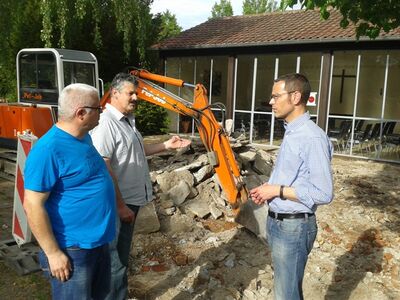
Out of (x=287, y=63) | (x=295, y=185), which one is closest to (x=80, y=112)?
(x=295, y=185)

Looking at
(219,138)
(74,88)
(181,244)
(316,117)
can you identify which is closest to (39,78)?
(219,138)

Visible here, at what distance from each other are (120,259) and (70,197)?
1.13 meters

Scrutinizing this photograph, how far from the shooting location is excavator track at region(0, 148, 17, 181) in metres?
8.20

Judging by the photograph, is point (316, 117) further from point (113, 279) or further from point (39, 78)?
point (113, 279)

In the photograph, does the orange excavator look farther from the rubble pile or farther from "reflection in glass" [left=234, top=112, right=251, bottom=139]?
"reflection in glass" [left=234, top=112, right=251, bottom=139]

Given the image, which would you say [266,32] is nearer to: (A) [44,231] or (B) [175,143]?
(B) [175,143]

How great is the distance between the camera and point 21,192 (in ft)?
14.3

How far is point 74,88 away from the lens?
2268 millimetres

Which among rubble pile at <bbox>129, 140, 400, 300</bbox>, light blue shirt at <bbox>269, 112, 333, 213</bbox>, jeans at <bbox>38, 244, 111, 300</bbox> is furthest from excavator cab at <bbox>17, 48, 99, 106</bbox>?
light blue shirt at <bbox>269, 112, 333, 213</bbox>

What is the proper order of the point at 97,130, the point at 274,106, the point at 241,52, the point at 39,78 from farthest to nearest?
the point at 241,52 → the point at 39,78 → the point at 97,130 → the point at 274,106

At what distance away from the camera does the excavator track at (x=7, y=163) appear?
8.20m

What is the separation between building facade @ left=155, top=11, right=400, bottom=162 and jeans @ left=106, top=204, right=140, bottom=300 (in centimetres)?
989

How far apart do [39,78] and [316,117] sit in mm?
8153

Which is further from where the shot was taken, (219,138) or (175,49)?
(175,49)
